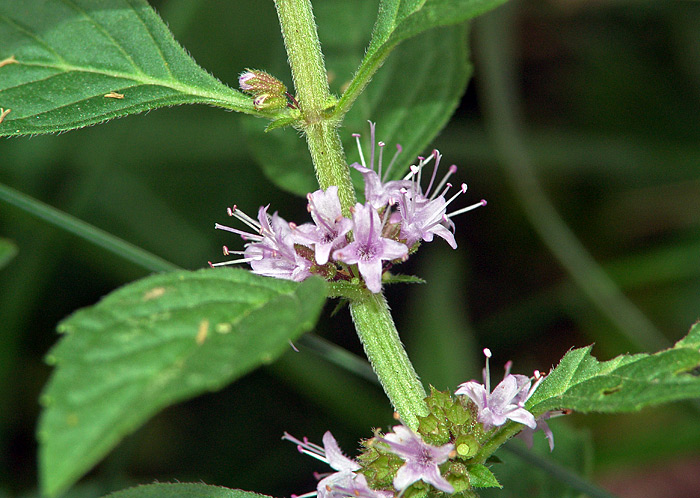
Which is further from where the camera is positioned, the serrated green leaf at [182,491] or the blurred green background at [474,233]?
the blurred green background at [474,233]

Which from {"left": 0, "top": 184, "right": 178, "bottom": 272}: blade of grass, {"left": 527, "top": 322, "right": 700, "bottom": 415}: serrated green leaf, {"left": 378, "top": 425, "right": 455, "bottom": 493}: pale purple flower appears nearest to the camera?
{"left": 527, "top": 322, "right": 700, "bottom": 415}: serrated green leaf

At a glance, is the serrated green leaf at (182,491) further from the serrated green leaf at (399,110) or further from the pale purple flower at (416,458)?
the serrated green leaf at (399,110)

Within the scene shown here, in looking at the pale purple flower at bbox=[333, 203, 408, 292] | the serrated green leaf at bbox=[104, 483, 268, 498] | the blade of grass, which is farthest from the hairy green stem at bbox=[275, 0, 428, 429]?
the blade of grass

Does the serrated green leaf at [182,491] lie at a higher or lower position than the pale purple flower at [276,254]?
lower

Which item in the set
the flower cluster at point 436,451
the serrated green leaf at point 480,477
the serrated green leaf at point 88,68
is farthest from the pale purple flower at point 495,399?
the serrated green leaf at point 88,68

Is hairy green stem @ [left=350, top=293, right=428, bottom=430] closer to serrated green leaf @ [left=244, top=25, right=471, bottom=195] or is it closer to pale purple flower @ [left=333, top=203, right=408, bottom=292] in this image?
pale purple flower @ [left=333, top=203, right=408, bottom=292]
